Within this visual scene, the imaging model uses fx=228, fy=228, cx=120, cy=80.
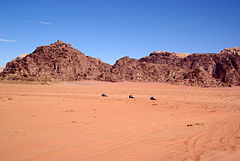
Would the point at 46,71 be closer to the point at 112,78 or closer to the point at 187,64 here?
the point at 112,78

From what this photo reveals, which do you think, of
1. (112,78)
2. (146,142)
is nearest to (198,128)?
(146,142)

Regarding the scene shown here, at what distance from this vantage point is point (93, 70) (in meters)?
64.7

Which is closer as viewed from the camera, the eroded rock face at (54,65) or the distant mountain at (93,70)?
the eroded rock face at (54,65)

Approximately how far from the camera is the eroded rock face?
179ft

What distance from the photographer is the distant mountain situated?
56219 millimetres

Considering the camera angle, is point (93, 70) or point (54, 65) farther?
point (93, 70)

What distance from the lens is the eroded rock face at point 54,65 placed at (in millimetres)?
54653

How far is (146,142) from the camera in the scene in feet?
22.6

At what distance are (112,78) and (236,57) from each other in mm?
45269

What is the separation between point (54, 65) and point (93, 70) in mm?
11054

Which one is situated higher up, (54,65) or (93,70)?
(54,65)

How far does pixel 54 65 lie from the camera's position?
194 feet

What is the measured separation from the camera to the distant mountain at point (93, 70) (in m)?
56.2

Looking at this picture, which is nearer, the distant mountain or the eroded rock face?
the eroded rock face
